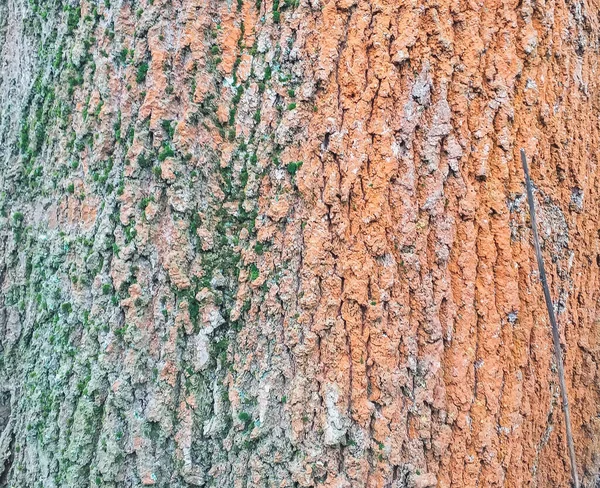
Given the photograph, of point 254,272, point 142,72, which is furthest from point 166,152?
point 254,272

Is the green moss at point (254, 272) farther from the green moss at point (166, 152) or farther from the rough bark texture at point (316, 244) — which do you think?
the green moss at point (166, 152)

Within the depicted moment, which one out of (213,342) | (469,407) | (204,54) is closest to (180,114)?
(204,54)

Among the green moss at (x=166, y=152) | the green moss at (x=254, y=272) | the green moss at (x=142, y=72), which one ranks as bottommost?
the green moss at (x=254, y=272)

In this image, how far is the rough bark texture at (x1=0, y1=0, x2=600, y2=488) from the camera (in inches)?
62.9

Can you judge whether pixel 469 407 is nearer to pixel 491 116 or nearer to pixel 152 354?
pixel 491 116

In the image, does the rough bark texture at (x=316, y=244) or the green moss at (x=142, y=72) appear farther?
the green moss at (x=142, y=72)

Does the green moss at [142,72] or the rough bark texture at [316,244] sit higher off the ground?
the green moss at [142,72]

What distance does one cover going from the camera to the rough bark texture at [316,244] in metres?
1.60

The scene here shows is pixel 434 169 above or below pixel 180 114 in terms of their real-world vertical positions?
A: below

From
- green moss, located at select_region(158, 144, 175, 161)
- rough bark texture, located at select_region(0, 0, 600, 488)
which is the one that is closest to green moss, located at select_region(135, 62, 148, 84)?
rough bark texture, located at select_region(0, 0, 600, 488)

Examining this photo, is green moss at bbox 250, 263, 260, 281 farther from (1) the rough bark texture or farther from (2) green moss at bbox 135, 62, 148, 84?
(2) green moss at bbox 135, 62, 148, 84

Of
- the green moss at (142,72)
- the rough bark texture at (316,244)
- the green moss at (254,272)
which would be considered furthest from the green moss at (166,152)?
the green moss at (254,272)

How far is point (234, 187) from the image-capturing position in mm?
1758

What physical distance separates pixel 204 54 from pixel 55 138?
843 millimetres
